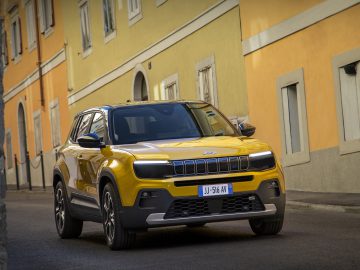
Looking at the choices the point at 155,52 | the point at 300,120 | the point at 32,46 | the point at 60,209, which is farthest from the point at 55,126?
the point at 60,209

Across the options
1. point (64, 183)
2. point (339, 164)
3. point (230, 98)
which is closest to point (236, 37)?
point (230, 98)

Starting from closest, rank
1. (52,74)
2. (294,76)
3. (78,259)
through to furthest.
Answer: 1. (78,259)
2. (294,76)
3. (52,74)

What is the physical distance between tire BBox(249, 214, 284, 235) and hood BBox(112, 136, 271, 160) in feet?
2.73

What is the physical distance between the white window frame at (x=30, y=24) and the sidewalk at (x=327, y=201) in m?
26.0

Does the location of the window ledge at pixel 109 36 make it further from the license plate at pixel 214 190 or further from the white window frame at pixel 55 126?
the license plate at pixel 214 190

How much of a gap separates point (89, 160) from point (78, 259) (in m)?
2.19

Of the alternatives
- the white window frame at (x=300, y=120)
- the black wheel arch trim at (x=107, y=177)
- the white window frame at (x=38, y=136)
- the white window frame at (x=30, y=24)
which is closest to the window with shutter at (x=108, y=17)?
the white window frame at (x=30, y=24)

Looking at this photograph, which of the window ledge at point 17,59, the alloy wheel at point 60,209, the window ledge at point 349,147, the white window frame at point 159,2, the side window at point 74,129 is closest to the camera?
the alloy wheel at point 60,209

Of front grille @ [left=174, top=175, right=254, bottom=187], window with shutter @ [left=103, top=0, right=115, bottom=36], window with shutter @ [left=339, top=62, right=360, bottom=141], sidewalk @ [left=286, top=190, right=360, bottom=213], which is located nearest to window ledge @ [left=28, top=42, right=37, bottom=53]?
window with shutter @ [left=103, top=0, right=115, bottom=36]

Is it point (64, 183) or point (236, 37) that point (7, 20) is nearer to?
point (236, 37)

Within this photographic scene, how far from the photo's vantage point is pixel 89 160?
48.4 feet

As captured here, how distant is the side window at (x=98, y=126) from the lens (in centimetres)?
1479

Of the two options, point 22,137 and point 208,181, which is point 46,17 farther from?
point 208,181

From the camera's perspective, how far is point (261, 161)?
13.6m
